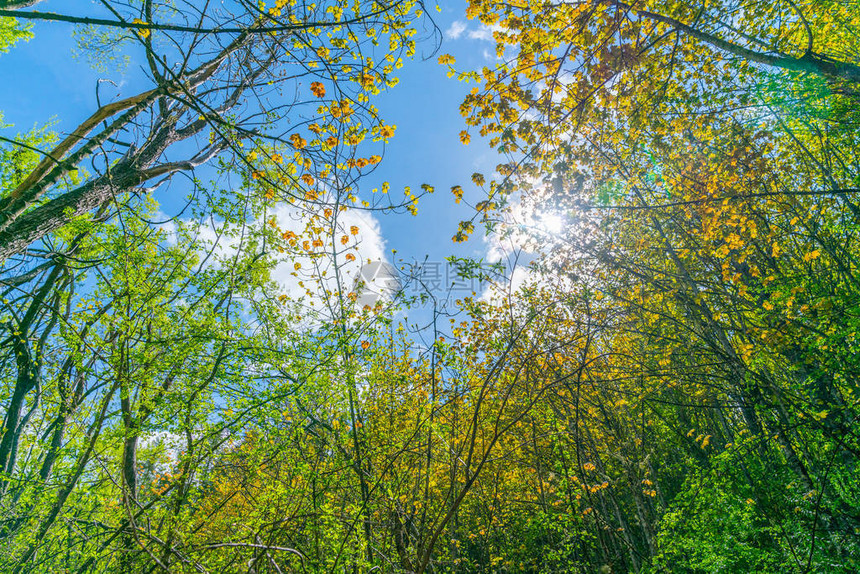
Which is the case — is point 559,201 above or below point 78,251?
below

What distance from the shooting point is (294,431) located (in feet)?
13.0

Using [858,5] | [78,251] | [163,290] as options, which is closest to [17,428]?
[78,251]

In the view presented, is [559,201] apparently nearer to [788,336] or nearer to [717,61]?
[717,61]

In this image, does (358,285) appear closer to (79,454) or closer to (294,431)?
(294,431)

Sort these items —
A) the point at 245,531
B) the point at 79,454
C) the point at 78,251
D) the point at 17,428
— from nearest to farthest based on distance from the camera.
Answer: the point at 245,531, the point at 79,454, the point at 78,251, the point at 17,428

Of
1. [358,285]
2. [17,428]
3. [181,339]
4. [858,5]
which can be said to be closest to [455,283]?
[358,285]

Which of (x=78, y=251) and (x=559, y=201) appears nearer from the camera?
(x=559, y=201)

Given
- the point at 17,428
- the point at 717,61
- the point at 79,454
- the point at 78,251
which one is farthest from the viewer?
the point at 17,428

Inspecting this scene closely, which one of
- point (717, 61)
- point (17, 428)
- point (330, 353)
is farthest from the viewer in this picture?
point (17, 428)

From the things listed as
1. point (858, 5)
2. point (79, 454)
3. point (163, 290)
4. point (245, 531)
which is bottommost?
point (245, 531)

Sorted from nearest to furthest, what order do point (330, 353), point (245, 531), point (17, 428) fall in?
point (245, 531) < point (330, 353) < point (17, 428)

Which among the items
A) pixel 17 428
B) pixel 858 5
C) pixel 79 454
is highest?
pixel 858 5

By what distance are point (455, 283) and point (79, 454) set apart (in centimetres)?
475

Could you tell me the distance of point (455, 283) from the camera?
3834 millimetres
